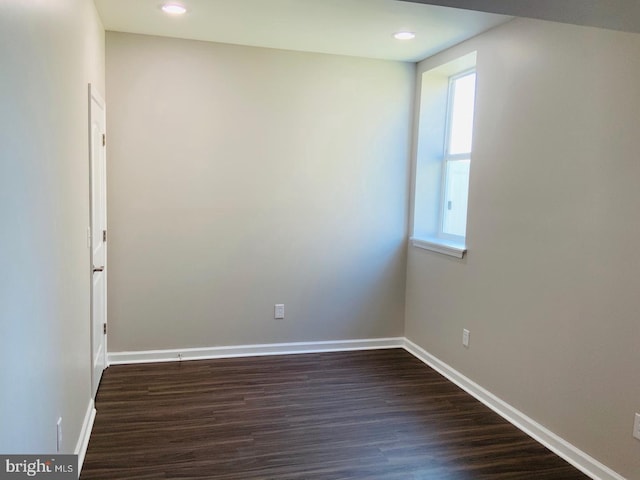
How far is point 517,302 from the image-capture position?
3045 mm

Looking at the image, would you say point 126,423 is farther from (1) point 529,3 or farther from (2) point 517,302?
(1) point 529,3

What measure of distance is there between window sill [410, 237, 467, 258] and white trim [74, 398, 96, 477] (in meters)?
2.61

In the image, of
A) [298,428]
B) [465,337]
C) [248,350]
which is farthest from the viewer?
[248,350]

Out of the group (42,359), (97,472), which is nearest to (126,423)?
(97,472)

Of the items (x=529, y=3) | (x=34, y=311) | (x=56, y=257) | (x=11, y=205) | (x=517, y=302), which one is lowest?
(x=517, y=302)

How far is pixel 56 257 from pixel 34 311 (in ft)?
1.29

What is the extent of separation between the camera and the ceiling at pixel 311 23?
9.70 feet

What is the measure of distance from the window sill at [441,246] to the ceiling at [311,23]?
4.93 feet

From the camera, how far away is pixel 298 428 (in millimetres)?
2908

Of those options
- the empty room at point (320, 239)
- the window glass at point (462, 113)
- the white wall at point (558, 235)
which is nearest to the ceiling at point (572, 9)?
the empty room at point (320, 239)
